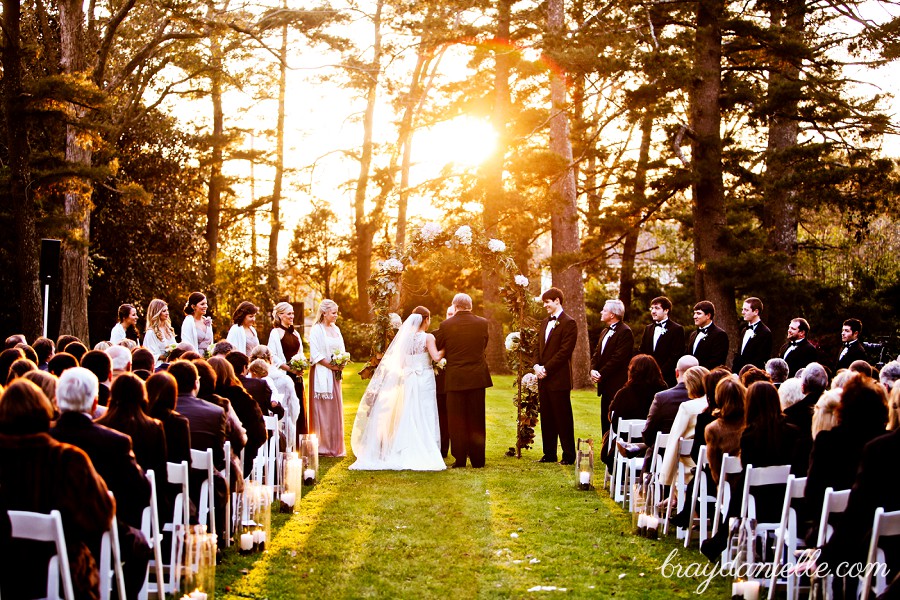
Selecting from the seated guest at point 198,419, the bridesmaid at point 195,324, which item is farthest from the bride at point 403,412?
the seated guest at point 198,419

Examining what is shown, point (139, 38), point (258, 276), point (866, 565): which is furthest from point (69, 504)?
point (258, 276)

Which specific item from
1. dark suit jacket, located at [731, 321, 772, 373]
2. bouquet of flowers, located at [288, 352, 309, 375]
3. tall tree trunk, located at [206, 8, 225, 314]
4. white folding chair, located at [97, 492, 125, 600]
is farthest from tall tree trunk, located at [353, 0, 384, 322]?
white folding chair, located at [97, 492, 125, 600]

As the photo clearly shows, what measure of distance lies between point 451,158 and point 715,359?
20.5m

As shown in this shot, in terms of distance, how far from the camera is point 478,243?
529 inches

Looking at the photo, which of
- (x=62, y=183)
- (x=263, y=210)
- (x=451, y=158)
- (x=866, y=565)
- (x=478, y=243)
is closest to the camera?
(x=866, y=565)

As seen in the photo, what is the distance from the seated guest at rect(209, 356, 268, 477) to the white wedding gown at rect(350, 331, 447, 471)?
138 inches

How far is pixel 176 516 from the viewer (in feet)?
19.6

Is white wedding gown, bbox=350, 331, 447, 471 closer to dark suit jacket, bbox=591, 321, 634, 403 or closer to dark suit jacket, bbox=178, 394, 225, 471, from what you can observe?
dark suit jacket, bbox=591, 321, 634, 403

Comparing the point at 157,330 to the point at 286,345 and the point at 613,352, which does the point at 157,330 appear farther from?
the point at 613,352

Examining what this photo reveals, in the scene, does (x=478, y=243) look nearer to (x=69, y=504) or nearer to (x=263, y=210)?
(x=69, y=504)

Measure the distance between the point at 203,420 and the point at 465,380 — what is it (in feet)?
17.4

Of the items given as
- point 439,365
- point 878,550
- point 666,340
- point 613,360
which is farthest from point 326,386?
point 878,550

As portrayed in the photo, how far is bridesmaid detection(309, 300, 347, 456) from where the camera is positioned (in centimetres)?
1220

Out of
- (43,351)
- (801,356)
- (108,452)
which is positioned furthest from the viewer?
(801,356)
